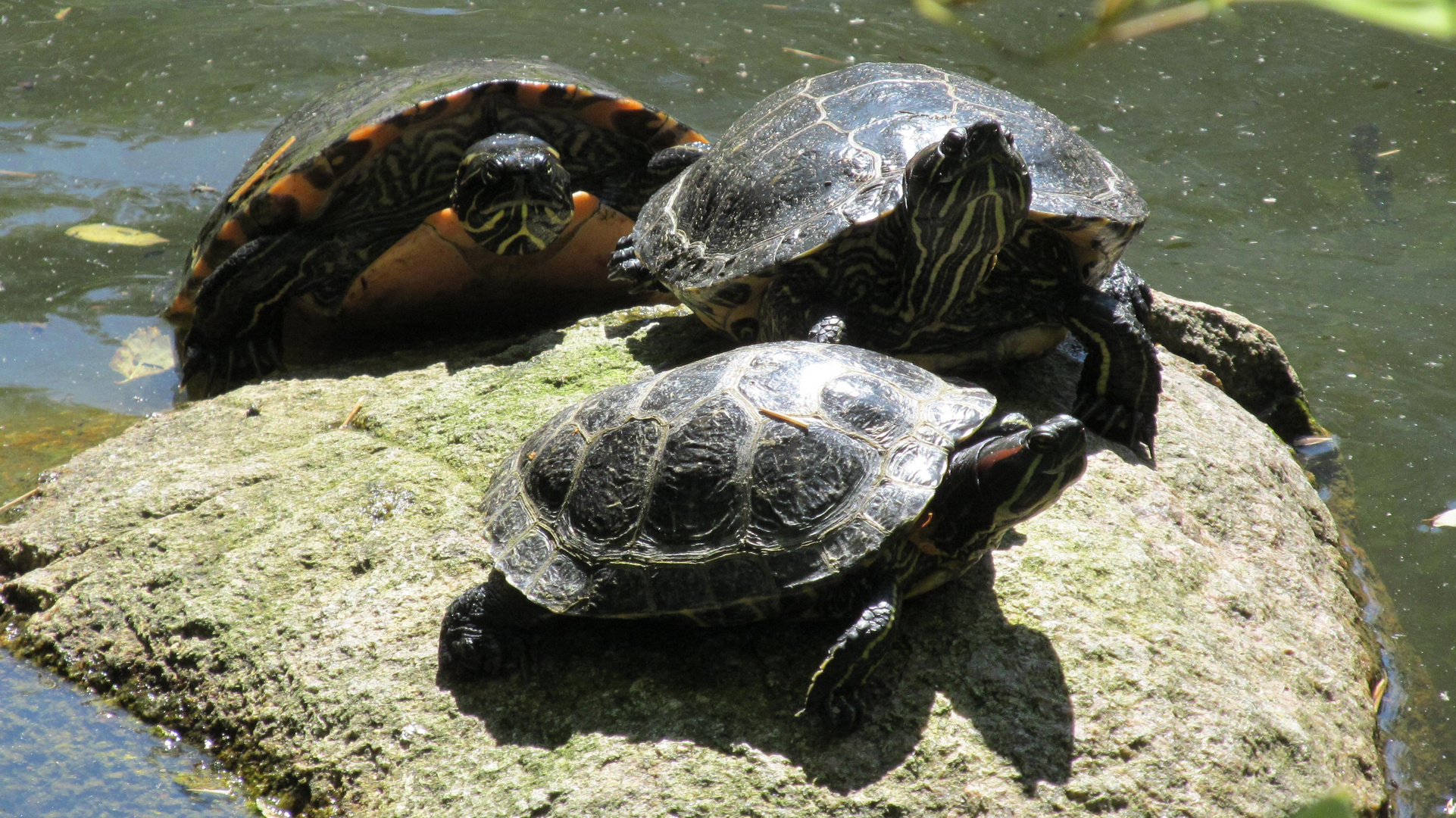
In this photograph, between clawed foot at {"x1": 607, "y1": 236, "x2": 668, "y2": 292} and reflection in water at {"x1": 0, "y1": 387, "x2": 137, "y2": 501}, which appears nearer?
reflection in water at {"x1": 0, "y1": 387, "x2": 137, "y2": 501}

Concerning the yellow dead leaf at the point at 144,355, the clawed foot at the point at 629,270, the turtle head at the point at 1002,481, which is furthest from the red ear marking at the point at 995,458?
the yellow dead leaf at the point at 144,355

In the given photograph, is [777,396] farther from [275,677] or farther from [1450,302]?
[1450,302]

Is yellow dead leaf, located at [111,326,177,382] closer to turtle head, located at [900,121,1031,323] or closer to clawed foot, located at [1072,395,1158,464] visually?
turtle head, located at [900,121,1031,323]

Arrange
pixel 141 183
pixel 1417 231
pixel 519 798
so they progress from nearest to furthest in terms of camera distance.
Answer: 1. pixel 519 798
2. pixel 1417 231
3. pixel 141 183

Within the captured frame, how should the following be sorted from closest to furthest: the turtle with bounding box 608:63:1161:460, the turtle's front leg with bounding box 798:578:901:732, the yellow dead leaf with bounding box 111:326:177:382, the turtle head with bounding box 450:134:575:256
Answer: the turtle's front leg with bounding box 798:578:901:732
the turtle with bounding box 608:63:1161:460
the turtle head with bounding box 450:134:575:256
the yellow dead leaf with bounding box 111:326:177:382

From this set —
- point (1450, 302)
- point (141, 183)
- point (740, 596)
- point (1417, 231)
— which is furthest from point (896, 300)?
point (141, 183)

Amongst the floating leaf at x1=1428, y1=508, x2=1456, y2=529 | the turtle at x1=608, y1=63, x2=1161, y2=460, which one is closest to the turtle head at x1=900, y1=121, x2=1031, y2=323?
the turtle at x1=608, y1=63, x2=1161, y2=460

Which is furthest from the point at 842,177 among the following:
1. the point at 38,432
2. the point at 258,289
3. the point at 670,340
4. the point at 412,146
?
the point at 38,432
